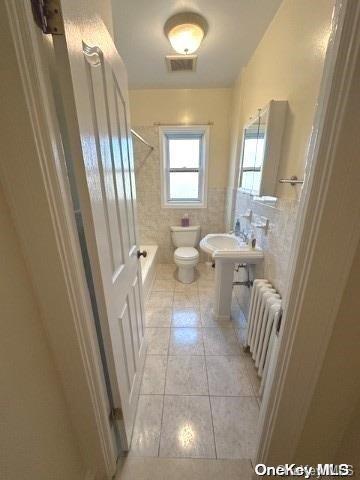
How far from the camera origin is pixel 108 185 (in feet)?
2.62

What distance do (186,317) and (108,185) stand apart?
1628 millimetres

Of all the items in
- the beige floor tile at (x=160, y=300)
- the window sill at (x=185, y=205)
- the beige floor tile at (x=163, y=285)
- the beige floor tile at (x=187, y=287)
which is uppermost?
the window sill at (x=185, y=205)

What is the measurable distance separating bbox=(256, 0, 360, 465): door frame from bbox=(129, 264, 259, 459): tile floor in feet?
1.63

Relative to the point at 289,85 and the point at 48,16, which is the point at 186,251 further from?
the point at 48,16

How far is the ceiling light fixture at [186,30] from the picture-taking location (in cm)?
143

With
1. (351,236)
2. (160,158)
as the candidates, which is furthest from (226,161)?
(351,236)

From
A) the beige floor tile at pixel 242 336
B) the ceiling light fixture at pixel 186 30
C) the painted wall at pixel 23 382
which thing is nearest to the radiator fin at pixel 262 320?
the beige floor tile at pixel 242 336

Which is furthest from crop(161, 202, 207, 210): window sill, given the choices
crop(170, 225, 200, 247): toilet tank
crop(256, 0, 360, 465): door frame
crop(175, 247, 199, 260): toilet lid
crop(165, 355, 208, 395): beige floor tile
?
crop(256, 0, 360, 465): door frame

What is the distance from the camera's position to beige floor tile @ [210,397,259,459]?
3.37 feet

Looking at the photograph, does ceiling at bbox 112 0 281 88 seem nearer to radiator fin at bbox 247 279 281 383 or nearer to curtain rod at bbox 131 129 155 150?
curtain rod at bbox 131 129 155 150

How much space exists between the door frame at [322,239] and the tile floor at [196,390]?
0.50 meters

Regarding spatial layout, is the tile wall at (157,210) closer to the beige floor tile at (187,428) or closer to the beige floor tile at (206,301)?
the beige floor tile at (206,301)

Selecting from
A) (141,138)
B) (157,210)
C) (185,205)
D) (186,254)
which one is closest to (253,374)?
(186,254)

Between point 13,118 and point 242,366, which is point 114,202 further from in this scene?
point 242,366
